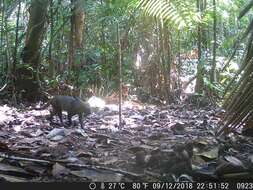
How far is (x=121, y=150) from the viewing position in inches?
147

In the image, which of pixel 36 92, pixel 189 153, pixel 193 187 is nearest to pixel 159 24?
pixel 36 92

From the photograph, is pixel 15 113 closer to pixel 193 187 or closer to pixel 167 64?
pixel 167 64

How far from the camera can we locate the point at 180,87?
7.71 m

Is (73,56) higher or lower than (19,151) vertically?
higher

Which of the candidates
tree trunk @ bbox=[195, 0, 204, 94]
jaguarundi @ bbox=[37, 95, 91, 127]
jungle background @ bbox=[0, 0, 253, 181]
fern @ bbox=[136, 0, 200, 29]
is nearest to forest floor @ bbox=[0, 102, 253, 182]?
jungle background @ bbox=[0, 0, 253, 181]

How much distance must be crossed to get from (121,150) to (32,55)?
3642mm

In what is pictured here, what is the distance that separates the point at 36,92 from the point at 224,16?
10.5 feet

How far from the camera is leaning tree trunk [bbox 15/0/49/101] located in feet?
22.5

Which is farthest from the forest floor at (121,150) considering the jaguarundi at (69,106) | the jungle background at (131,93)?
the jaguarundi at (69,106)

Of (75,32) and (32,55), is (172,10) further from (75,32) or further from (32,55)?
(75,32)

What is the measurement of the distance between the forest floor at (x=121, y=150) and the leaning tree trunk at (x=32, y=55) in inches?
46.9

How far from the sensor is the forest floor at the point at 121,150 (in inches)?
114

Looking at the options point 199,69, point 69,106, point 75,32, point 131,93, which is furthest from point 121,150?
point 75,32

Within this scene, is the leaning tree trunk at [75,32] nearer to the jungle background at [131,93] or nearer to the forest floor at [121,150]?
the jungle background at [131,93]
